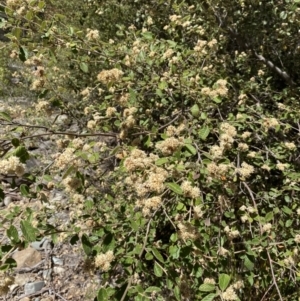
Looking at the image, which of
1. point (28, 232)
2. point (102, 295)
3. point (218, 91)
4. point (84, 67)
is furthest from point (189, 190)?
point (84, 67)

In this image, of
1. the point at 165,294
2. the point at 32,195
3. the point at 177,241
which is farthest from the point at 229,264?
the point at 32,195

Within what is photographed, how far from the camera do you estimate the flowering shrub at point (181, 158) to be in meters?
1.52

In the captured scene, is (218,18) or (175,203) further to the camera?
(218,18)

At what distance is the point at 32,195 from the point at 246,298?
157cm

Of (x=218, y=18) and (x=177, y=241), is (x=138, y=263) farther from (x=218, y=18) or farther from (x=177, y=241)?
(x=218, y=18)

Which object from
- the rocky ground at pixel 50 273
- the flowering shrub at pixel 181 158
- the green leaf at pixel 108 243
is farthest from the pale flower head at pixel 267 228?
the rocky ground at pixel 50 273

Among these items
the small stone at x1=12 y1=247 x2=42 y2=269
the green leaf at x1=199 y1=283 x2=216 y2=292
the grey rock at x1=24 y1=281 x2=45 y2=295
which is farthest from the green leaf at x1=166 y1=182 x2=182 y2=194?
the small stone at x1=12 y1=247 x2=42 y2=269

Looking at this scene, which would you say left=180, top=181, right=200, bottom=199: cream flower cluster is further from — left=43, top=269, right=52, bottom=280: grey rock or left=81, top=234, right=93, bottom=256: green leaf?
left=43, top=269, right=52, bottom=280: grey rock

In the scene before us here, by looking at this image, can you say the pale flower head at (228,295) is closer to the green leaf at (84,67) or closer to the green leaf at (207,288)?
the green leaf at (207,288)

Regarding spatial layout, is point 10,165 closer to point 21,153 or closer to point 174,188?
point 21,153

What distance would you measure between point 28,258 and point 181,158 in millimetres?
2257

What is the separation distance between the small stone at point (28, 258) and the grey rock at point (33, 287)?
21cm

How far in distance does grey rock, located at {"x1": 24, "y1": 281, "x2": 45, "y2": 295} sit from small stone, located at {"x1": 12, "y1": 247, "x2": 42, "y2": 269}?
210mm

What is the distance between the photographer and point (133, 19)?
4160 millimetres
